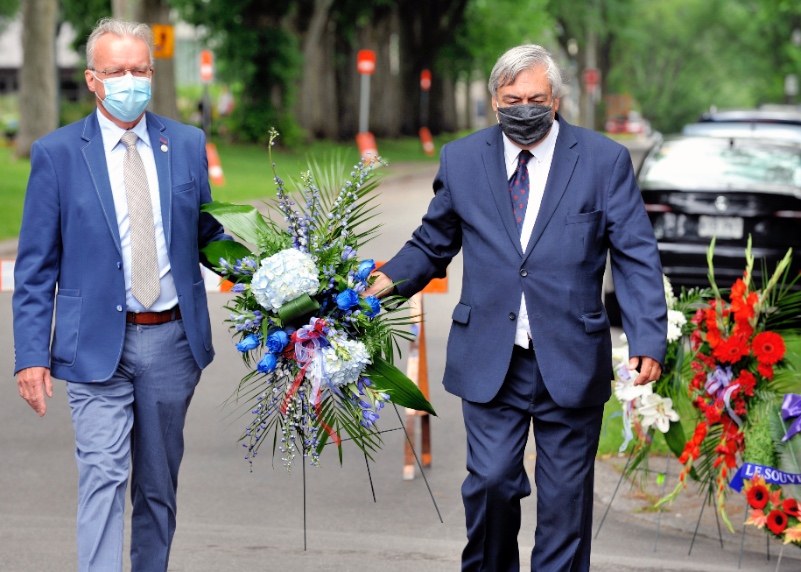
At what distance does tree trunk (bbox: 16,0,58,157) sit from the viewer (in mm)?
29031

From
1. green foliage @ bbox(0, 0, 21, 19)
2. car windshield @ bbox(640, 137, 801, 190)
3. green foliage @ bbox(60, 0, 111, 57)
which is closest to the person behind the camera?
car windshield @ bbox(640, 137, 801, 190)

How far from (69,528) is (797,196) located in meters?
6.67

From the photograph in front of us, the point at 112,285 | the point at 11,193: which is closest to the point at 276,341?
the point at 112,285

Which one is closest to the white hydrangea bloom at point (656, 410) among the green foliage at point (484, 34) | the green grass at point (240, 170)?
the green grass at point (240, 170)

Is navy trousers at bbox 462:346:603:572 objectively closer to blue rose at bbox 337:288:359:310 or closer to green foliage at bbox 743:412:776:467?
blue rose at bbox 337:288:359:310

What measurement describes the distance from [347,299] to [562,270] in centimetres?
69

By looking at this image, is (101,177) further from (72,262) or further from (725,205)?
(725,205)

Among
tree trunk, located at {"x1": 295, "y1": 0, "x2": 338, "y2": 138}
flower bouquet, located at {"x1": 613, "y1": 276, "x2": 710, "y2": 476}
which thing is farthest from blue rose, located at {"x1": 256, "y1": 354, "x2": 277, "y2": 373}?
tree trunk, located at {"x1": 295, "y1": 0, "x2": 338, "y2": 138}

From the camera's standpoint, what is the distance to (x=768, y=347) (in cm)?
556

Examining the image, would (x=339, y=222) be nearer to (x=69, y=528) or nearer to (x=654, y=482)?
(x=69, y=528)

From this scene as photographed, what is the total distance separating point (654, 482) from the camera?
7.07m

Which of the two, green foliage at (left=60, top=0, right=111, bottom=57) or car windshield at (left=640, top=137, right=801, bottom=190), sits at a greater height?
green foliage at (left=60, top=0, right=111, bottom=57)

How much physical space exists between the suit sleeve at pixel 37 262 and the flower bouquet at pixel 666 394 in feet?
8.33

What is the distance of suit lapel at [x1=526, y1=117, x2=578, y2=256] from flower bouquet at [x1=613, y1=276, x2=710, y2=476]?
4.68 ft
